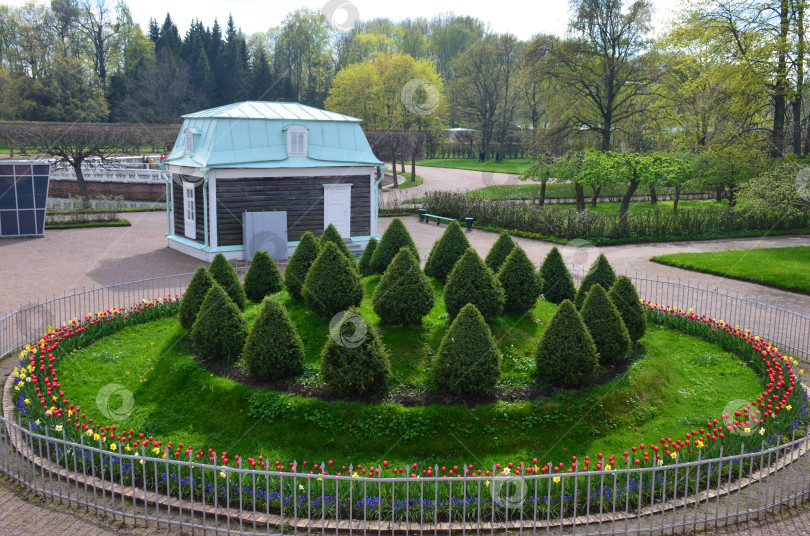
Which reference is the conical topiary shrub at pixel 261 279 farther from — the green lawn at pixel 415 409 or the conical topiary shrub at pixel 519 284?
the conical topiary shrub at pixel 519 284

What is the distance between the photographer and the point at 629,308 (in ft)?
42.0

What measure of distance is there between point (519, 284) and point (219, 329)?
5.40m

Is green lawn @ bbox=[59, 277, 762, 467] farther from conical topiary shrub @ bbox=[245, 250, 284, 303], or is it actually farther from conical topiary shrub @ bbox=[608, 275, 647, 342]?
conical topiary shrub @ bbox=[245, 250, 284, 303]

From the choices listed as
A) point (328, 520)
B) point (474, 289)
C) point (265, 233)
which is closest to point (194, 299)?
point (474, 289)

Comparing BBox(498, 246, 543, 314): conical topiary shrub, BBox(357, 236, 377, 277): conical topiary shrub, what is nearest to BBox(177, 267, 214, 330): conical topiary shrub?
BBox(357, 236, 377, 277): conical topiary shrub

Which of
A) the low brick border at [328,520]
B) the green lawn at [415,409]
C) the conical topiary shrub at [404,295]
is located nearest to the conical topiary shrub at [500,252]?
the green lawn at [415,409]

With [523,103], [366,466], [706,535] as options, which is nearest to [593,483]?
[706,535]

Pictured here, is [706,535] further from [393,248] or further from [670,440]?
[393,248]

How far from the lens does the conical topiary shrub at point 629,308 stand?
12727 mm

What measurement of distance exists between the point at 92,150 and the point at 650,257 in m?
30.7

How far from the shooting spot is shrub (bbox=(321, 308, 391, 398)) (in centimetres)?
1002

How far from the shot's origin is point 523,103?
6962cm

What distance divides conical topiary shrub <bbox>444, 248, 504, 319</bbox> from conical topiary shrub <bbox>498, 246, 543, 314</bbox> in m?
0.67

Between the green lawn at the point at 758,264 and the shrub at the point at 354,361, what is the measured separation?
15.1 meters
